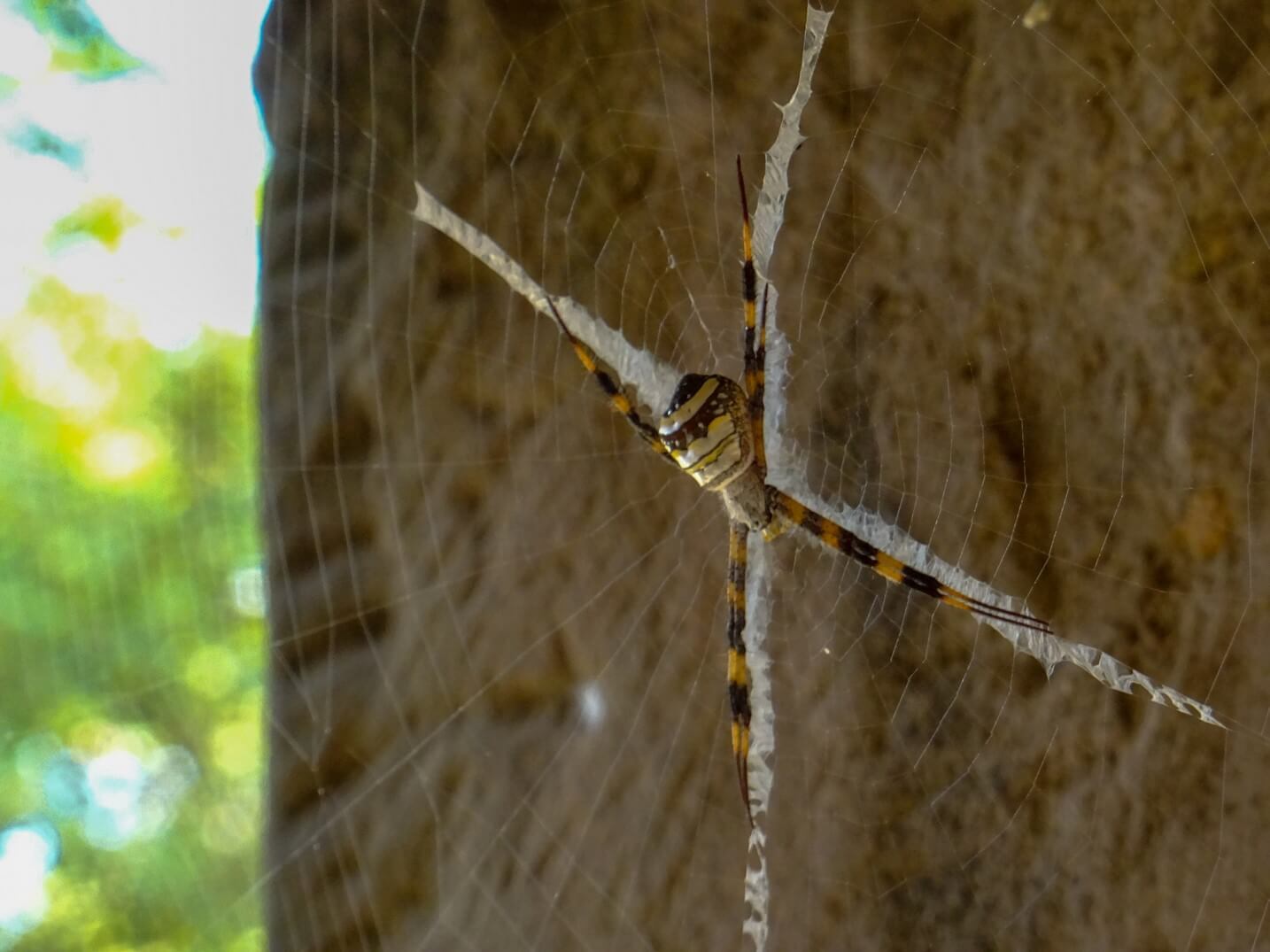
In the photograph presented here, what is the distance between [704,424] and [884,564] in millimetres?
391

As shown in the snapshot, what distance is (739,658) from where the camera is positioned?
5.32ft

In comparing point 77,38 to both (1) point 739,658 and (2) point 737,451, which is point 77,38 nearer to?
(2) point 737,451

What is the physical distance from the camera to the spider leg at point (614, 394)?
1508 mm

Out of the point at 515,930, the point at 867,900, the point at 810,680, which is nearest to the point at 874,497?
the point at 810,680

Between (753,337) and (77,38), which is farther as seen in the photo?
(753,337)

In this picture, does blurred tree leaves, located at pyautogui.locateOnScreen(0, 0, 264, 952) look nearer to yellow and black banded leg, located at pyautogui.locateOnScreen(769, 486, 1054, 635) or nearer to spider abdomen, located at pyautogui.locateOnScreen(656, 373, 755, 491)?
spider abdomen, located at pyautogui.locateOnScreen(656, 373, 755, 491)

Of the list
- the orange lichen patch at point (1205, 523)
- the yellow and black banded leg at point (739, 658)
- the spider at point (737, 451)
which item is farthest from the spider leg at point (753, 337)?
the orange lichen patch at point (1205, 523)

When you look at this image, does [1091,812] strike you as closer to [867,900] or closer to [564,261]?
[867,900]

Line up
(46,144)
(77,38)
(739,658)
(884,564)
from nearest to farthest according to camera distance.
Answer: (46,144)
(77,38)
(884,564)
(739,658)

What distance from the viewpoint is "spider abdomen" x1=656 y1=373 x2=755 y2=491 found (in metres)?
1.51

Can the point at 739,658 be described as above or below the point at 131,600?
below

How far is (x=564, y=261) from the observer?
4.83 ft

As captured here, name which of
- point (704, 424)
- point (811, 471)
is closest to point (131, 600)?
point (704, 424)

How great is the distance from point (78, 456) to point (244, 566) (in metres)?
0.23
